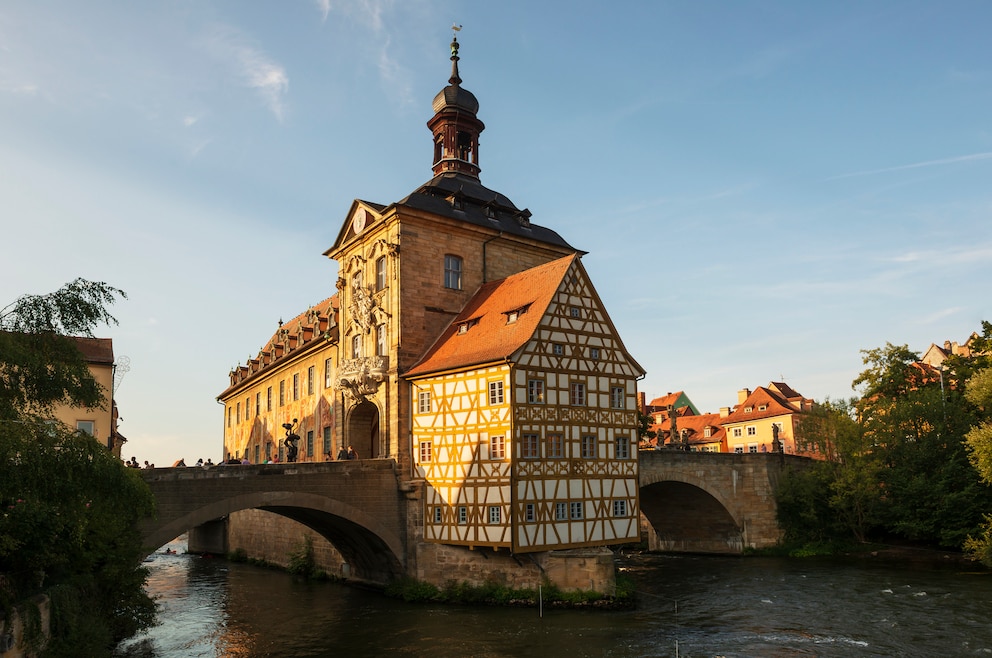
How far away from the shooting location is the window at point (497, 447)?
25.3 m

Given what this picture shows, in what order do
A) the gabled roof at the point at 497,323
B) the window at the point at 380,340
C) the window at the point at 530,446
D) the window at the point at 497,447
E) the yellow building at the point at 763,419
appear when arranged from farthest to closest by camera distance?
the yellow building at the point at 763,419, the window at the point at 380,340, the gabled roof at the point at 497,323, the window at the point at 497,447, the window at the point at 530,446

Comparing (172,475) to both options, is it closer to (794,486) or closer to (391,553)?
(391,553)

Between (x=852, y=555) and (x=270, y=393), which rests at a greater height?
(x=270, y=393)

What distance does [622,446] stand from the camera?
28.3 meters

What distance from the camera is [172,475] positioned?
23875 millimetres

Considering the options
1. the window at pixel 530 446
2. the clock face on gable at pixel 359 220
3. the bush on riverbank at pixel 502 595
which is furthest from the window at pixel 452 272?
the bush on riverbank at pixel 502 595

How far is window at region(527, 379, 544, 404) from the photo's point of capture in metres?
25.7

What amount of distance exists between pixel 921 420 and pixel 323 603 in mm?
29172

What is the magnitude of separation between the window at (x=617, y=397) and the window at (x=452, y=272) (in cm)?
756

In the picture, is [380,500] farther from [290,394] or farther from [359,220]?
[290,394]

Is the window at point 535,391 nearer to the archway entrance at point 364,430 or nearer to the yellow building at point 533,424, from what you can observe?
the yellow building at point 533,424

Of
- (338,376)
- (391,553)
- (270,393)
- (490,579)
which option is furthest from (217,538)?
(490,579)

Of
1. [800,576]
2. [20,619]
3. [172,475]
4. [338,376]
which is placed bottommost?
[800,576]

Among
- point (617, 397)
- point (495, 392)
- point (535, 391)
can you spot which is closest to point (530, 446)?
point (535, 391)
